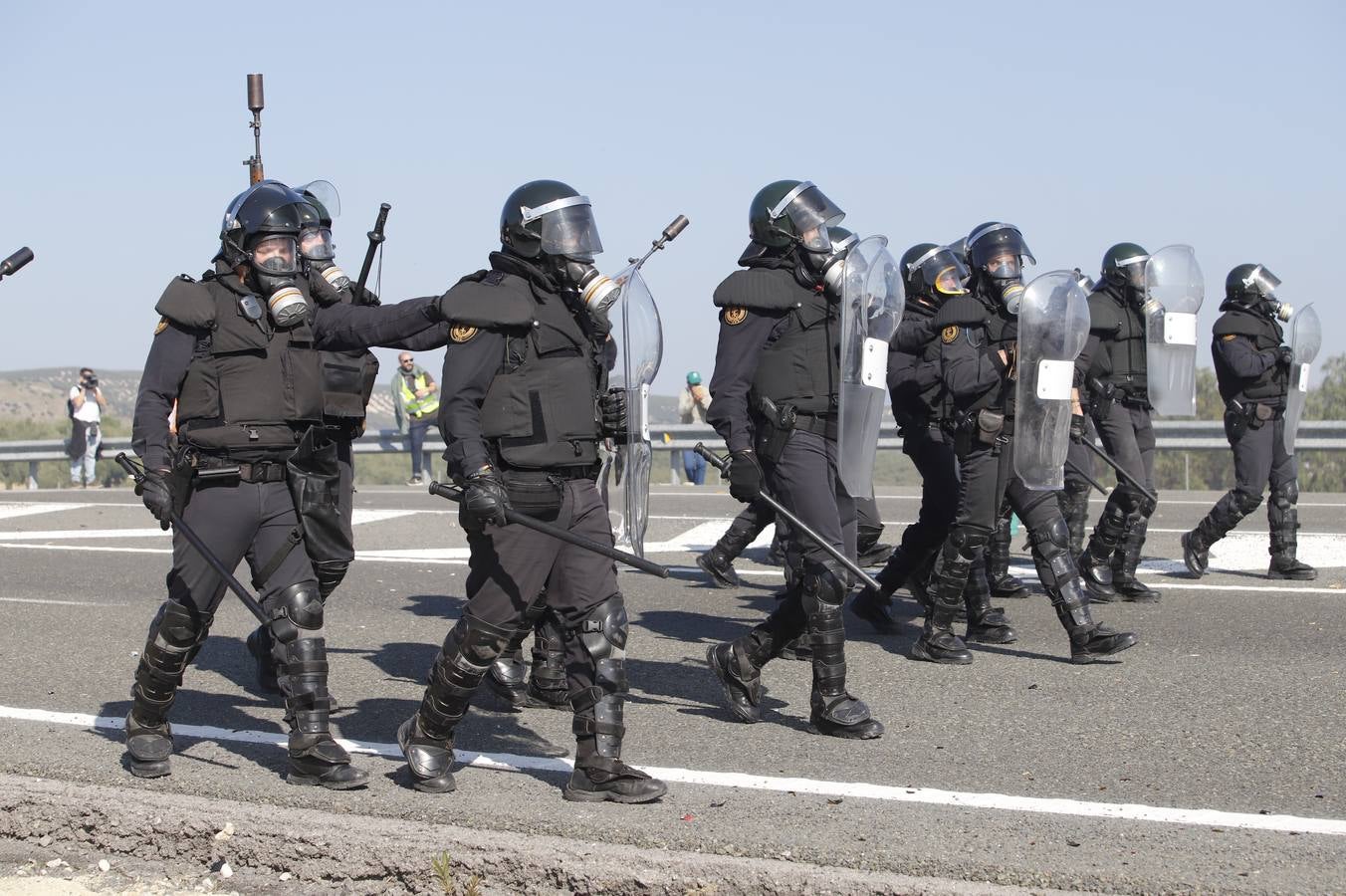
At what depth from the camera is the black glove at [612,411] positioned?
552cm

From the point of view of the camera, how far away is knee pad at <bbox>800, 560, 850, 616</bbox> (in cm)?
623

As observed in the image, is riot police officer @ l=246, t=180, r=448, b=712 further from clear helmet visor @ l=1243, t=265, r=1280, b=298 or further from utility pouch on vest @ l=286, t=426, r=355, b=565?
clear helmet visor @ l=1243, t=265, r=1280, b=298

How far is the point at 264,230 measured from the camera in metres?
5.57

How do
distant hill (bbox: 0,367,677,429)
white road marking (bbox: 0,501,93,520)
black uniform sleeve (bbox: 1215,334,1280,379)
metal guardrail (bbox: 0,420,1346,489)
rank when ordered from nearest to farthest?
black uniform sleeve (bbox: 1215,334,1280,379) < white road marking (bbox: 0,501,93,520) < metal guardrail (bbox: 0,420,1346,489) < distant hill (bbox: 0,367,677,429)

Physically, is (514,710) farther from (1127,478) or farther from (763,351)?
(1127,478)

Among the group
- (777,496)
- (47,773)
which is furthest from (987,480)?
(47,773)

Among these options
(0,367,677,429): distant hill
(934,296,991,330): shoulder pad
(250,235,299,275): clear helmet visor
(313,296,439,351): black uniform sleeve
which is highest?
(250,235,299,275): clear helmet visor

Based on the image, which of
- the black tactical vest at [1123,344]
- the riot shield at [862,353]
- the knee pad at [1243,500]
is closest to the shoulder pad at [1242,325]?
the black tactical vest at [1123,344]

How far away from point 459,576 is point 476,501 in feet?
19.1

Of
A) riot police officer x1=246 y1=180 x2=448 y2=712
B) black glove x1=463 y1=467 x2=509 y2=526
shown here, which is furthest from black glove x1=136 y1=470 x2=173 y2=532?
black glove x1=463 y1=467 x2=509 y2=526

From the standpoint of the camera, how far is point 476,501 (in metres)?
5.12

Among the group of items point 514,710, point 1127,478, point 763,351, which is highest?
point 763,351

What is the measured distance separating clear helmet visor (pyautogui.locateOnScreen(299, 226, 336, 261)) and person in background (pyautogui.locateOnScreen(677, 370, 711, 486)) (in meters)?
12.1

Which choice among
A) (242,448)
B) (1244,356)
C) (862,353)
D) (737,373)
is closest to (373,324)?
(242,448)
